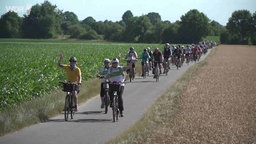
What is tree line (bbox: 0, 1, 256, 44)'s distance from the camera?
134875 millimetres

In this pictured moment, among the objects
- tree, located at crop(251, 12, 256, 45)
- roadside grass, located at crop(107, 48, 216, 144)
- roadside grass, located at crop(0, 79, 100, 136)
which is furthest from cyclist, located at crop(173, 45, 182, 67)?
tree, located at crop(251, 12, 256, 45)

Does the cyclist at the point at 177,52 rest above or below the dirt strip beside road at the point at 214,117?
above

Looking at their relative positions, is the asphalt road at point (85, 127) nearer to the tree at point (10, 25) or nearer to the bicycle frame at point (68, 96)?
the bicycle frame at point (68, 96)

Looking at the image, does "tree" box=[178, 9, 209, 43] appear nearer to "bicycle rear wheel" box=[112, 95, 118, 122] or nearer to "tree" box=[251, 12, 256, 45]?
"tree" box=[251, 12, 256, 45]

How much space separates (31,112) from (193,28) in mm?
127867

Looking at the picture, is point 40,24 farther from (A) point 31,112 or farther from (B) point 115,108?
(B) point 115,108

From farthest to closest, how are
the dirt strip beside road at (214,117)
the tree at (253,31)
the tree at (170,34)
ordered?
the tree at (253,31), the tree at (170,34), the dirt strip beside road at (214,117)

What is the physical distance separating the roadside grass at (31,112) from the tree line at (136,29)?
114554 mm

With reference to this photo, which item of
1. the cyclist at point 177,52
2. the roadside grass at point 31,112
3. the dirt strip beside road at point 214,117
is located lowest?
the dirt strip beside road at point 214,117

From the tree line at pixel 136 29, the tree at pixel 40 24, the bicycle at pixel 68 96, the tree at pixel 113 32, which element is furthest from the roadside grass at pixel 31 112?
the tree at pixel 113 32

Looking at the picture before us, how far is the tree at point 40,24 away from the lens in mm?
134875

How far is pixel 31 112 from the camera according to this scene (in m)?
14.5

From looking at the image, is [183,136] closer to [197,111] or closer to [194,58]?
[197,111]

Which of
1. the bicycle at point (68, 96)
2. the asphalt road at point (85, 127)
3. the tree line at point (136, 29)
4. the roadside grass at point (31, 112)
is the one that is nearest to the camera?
the asphalt road at point (85, 127)
